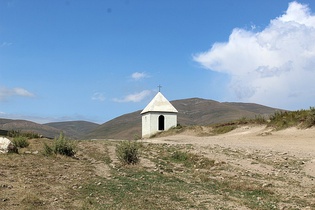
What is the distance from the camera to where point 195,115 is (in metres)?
119

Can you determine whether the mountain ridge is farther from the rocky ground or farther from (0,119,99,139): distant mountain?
the rocky ground

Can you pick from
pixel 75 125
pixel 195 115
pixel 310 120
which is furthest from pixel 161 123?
pixel 75 125

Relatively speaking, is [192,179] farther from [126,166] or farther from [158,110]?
[158,110]

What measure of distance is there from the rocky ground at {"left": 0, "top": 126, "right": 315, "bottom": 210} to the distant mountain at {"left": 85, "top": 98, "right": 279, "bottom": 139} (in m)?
81.7

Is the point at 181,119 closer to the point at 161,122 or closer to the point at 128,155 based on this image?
the point at 161,122

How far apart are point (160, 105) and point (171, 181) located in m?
29.1

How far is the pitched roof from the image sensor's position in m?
39.3

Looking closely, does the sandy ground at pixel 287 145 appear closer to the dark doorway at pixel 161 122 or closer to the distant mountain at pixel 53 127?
the dark doorway at pixel 161 122

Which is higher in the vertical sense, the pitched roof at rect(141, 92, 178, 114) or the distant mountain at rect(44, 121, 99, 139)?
the distant mountain at rect(44, 121, 99, 139)

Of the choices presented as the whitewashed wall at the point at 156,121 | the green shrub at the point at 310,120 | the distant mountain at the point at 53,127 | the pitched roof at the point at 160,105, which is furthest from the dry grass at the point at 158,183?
the distant mountain at the point at 53,127

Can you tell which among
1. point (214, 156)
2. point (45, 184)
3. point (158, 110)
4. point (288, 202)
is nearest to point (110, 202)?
point (45, 184)

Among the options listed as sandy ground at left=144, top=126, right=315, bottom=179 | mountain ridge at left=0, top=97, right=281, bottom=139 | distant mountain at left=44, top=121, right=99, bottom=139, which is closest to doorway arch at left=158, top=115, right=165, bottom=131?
sandy ground at left=144, top=126, right=315, bottom=179

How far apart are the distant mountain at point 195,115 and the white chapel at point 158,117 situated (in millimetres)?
56547

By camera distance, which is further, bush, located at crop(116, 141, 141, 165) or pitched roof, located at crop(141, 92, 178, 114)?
pitched roof, located at crop(141, 92, 178, 114)
